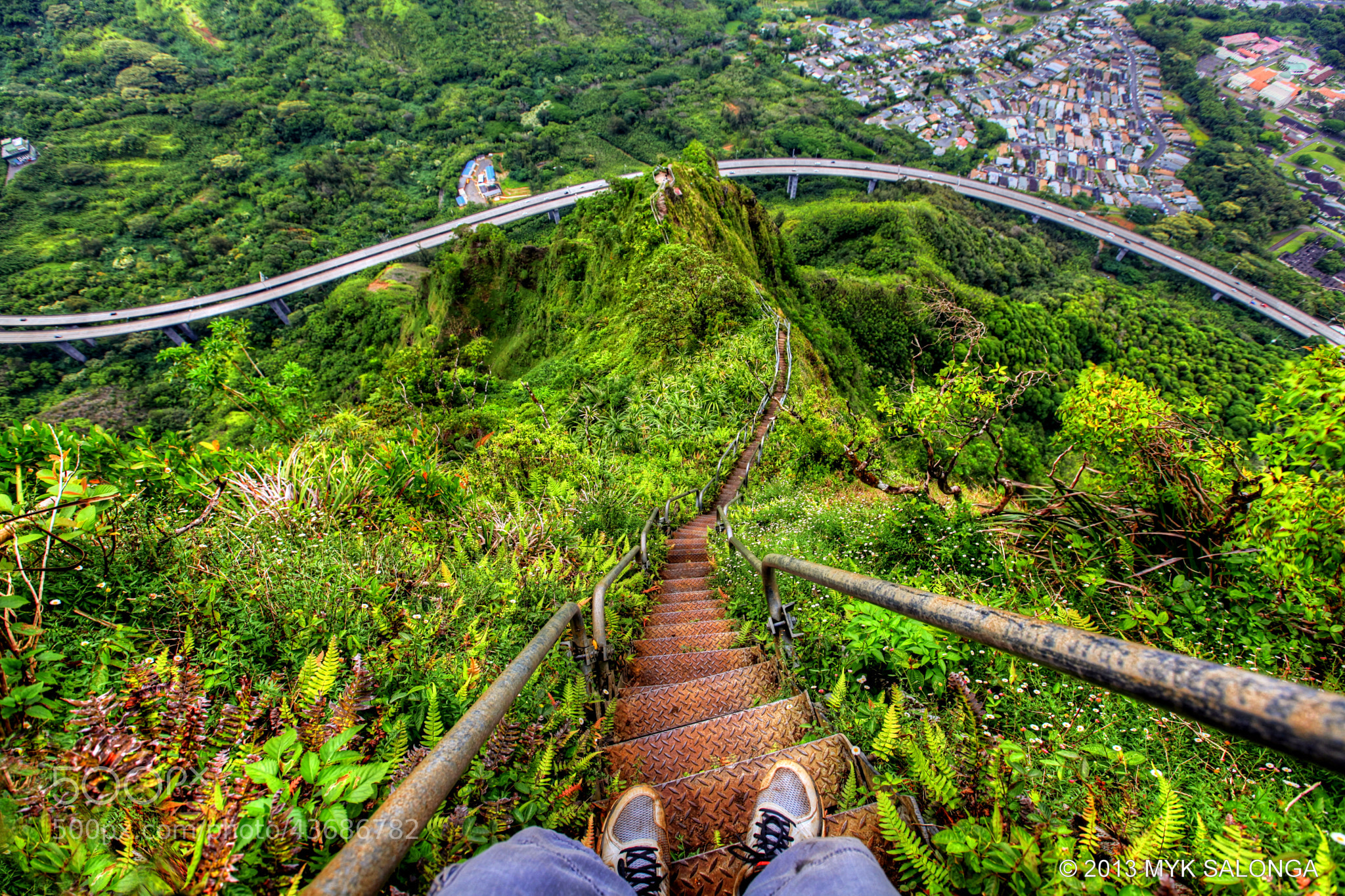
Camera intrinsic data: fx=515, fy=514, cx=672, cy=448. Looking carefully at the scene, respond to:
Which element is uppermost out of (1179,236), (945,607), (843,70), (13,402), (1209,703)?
(843,70)

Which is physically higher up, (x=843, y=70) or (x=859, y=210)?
(x=843, y=70)

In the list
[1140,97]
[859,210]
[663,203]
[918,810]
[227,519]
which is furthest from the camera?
[1140,97]

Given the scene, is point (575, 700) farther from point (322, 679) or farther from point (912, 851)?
point (912, 851)

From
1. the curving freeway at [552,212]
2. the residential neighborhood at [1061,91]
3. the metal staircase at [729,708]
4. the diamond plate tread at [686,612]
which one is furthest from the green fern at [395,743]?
the residential neighborhood at [1061,91]

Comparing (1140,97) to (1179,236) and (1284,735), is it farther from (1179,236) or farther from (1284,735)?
(1284,735)

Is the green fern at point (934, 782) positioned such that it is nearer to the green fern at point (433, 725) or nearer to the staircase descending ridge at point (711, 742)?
the staircase descending ridge at point (711, 742)

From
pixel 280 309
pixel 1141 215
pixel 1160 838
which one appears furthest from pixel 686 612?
pixel 1141 215

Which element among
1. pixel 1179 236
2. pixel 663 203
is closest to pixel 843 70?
pixel 1179 236
